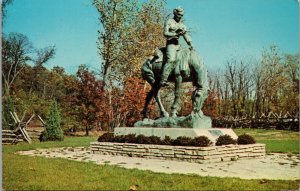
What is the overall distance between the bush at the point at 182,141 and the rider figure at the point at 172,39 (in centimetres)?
219

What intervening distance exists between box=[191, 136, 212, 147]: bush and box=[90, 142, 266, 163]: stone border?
0.22m

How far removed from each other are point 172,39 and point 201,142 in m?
3.61

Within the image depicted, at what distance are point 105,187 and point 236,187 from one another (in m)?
2.21

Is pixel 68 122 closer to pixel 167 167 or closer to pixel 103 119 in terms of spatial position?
pixel 103 119

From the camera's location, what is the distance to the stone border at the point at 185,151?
432 inches

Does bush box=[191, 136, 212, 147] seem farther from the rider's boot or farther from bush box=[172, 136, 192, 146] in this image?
the rider's boot

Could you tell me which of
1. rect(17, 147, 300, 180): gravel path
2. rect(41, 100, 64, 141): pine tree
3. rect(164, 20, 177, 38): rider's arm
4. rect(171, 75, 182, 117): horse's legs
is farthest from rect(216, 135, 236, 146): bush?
rect(41, 100, 64, 141): pine tree

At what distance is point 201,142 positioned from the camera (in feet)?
37.1

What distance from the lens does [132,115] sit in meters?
32.2

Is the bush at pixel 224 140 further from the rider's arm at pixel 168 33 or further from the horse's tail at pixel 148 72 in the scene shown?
the rider's arm at pixel 168 33

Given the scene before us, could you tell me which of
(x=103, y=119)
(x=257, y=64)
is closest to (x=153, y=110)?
(x=103, y=119)

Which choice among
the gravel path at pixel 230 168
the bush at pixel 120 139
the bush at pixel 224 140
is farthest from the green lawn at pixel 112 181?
the bush at pixel 120 139

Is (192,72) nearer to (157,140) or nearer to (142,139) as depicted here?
(157,140)

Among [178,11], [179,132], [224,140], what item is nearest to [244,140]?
[224,140]
